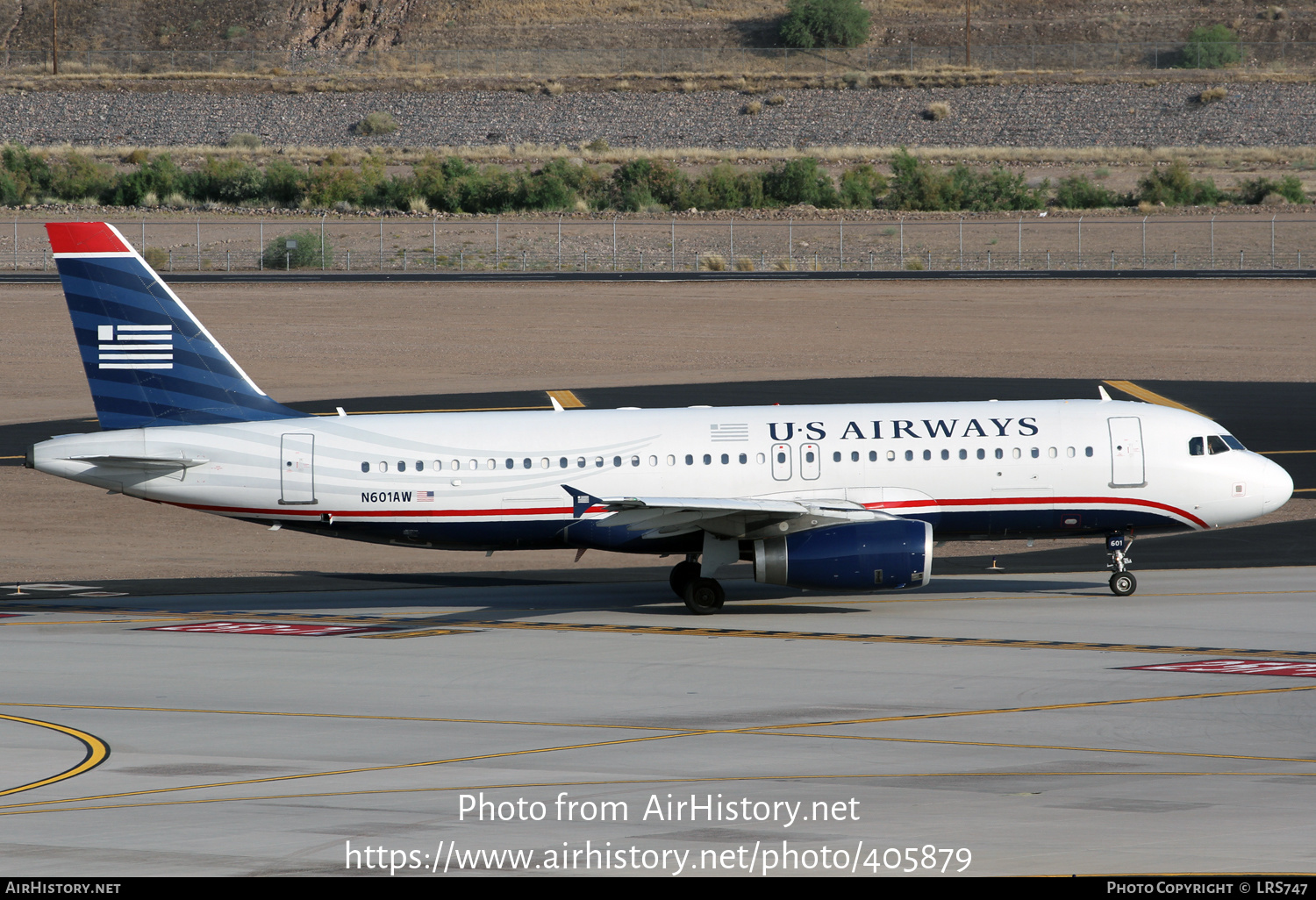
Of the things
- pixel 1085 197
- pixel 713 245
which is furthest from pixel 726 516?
pixel 1085 197

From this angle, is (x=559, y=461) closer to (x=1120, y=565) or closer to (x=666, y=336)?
(x=1120, y=565)

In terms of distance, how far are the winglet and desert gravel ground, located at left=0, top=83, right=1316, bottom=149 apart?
423 feet

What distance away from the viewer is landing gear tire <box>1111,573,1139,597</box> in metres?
33.6

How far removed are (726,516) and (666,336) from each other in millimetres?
48846

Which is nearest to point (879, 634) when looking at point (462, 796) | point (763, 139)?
point (462, 796)

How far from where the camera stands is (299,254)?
10962cm

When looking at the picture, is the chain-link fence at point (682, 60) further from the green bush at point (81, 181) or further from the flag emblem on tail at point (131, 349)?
the flag emblem on tail at point (131, 349)

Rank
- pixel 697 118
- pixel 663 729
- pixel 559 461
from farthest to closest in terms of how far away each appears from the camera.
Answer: pixel 697 118, pixel 559 461, pixel 663 729

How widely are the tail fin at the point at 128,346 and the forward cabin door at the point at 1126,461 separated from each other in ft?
62.1

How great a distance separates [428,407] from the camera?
198 ft

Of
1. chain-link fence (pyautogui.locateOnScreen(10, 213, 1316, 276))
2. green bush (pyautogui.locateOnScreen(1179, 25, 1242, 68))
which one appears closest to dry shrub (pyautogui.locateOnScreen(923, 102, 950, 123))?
green bush (pyautogui.locateOnScreen(1179, 25, 1242, 68))

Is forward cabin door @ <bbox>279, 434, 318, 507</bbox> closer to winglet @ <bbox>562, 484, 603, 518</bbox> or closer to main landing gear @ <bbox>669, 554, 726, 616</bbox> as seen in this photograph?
winglet @ <bbox>562, 484, 603, 518</bbox>

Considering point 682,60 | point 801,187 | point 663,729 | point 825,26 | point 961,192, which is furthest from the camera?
point 825,26
